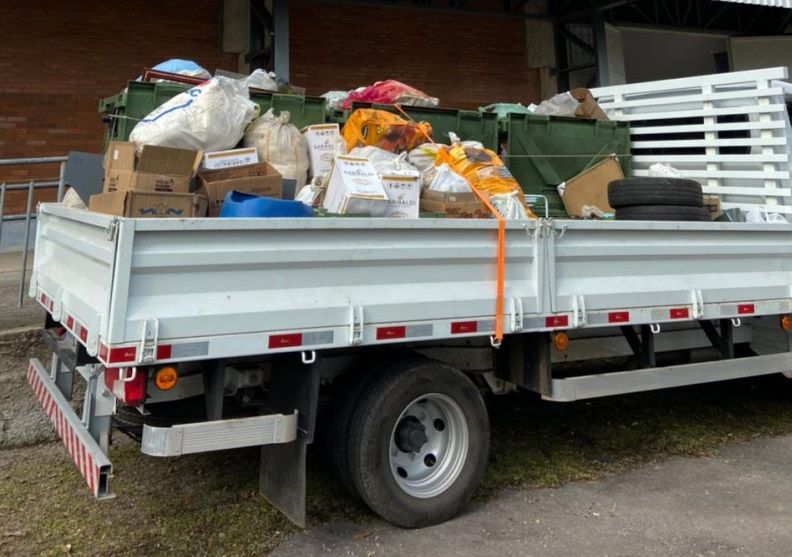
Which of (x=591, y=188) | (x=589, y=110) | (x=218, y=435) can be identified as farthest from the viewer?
(x=589, y=110)

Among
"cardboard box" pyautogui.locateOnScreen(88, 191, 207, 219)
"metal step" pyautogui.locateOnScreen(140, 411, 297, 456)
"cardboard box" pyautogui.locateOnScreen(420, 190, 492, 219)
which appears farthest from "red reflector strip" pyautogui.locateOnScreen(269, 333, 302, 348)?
"cardboard box" pyautogui.locateOnScreen(420, 190, 492, 219)

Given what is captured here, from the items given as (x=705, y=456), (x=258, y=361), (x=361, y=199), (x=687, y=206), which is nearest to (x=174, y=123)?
(x=361, y=199)

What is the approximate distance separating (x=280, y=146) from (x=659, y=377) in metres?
2.84

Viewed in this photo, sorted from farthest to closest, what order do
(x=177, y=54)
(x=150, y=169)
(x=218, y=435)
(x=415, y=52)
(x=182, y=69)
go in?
(x=415, y=52)
(x=177, y=54)
(x=182, y=69)
(x=150, y=169)
(x=218, y=435)

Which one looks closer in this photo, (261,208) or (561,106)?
(261,208)

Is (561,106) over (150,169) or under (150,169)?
over

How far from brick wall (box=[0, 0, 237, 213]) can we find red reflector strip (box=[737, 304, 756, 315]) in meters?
9.29

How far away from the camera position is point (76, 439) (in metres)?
3.10

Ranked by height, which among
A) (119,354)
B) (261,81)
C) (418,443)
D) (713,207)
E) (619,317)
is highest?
(261,81)

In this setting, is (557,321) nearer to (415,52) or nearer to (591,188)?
(591,188)

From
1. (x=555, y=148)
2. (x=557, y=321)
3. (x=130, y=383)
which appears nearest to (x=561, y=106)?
(x=555, y=148)

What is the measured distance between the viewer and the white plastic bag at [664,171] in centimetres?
564

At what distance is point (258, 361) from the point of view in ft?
10.7

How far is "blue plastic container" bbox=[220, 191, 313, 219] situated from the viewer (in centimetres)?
312
